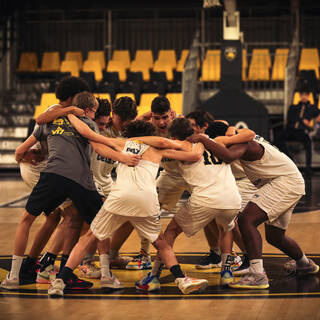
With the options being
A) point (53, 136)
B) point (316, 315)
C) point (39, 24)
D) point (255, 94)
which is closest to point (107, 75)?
point (255, 94)

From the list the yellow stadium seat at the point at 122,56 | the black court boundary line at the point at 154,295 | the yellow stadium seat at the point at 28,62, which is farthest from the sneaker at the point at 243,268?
the yellow stadium seat at the point at 28,62

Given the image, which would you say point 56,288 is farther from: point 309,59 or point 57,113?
point 309,59

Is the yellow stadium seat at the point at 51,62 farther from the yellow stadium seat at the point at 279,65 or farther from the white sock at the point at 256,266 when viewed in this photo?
the white sock at the point at 256,266

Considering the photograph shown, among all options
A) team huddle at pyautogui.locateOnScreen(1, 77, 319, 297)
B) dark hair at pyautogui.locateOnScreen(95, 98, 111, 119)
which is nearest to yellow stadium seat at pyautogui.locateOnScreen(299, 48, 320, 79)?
dark hair at pyautogui.locateOnScreen(95, 98, 111, 119)

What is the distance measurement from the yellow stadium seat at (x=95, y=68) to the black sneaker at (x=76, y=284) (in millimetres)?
12836

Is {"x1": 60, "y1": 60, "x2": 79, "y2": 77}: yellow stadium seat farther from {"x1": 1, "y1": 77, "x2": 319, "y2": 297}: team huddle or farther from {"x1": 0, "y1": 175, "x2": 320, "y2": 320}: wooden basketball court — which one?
{"x1": 1, "y1": 77, "x2": 319, "y2": 297}: team huddle

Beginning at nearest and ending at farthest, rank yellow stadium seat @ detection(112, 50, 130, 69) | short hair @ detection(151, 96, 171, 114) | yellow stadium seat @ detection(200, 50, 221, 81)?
short hair @ detection(151, 96, 171, 114), yellow stadium seat @ detection(200, 50, 221, 81), yellow stadium seat @ detection(112, 50, 130, 69)

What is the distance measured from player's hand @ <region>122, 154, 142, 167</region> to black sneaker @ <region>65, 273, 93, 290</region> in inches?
38.7

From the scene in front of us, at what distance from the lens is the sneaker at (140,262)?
7.07 metres

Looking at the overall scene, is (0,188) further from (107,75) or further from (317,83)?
(317,83)

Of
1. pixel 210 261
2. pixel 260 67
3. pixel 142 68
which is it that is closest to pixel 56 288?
pixel 210 261

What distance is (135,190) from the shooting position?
5988 mm

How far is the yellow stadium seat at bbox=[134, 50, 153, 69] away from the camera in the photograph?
19562 millimetres

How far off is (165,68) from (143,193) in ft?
43.4
